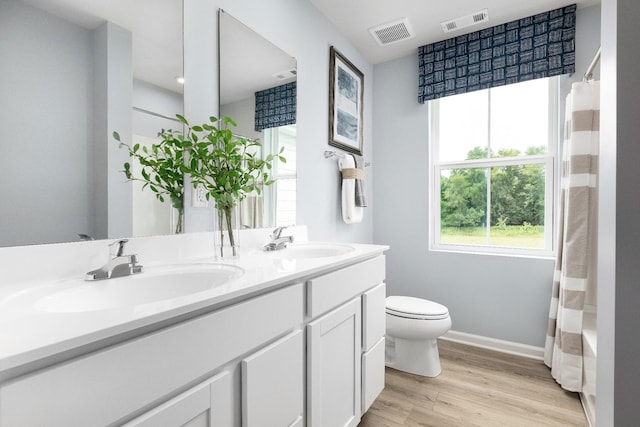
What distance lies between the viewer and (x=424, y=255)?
8.80ft

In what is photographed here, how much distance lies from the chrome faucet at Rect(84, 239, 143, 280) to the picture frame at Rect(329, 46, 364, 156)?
1.59m

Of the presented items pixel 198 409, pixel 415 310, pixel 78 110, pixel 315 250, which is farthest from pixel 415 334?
pixel 78 110

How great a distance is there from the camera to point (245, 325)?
0.81 meters

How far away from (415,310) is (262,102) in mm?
1587

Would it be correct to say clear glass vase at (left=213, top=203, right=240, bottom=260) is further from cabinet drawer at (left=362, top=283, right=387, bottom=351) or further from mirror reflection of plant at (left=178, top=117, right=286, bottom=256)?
cabinet drawer at (left=362, top=283, right=387, bottom=351)

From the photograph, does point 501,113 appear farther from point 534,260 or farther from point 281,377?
point 281,377

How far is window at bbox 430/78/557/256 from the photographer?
231 cm

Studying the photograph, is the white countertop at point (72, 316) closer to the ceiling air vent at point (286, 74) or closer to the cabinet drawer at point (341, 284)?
the cabinet drawer at point (341, 284)

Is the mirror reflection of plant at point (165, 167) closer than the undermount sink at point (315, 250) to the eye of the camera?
Yes

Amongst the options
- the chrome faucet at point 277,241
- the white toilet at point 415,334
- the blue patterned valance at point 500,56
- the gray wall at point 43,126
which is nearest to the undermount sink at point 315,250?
the chrome faucet at point 277,241

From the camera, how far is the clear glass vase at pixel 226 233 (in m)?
1.27

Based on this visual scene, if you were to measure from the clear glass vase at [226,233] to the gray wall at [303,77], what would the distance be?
0.07m

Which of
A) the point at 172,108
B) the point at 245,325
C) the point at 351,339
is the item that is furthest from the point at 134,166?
the point at 351,339

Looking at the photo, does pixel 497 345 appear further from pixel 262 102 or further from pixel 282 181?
pixel 262 102
